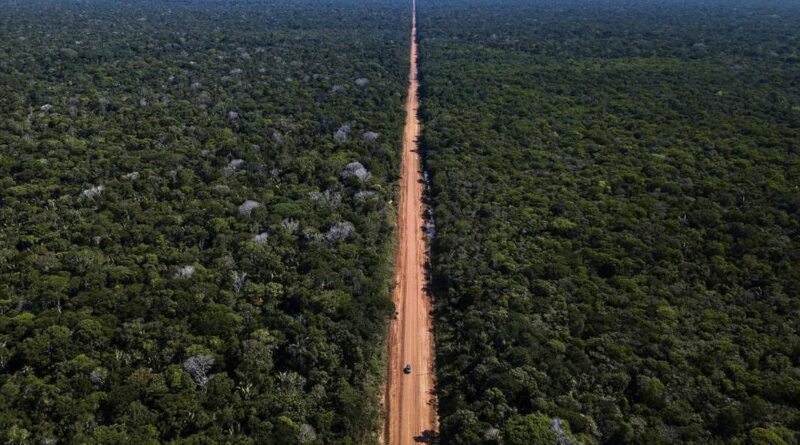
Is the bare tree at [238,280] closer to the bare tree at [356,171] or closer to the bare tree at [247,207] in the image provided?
the bare tree at [247,207]

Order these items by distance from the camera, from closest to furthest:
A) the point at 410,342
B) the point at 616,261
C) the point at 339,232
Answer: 1. the point at 410,342
2. the point at 616,261
3. the point at 339,232

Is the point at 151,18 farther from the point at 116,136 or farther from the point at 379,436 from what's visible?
the point at 379,436

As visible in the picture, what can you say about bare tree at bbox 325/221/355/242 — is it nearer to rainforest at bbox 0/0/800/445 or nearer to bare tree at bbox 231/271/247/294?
rainforest at bbox 0/0/800/445

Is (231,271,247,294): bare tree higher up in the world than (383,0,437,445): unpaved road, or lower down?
higher up

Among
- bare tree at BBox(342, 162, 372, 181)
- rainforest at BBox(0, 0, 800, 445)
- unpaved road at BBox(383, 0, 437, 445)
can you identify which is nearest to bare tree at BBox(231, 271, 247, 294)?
rainforest at BBox(0, 0, 800, 445)

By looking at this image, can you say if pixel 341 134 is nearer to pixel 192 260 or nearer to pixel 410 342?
pixel 192 260

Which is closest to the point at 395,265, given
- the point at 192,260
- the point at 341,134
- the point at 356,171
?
the point at 356,171
